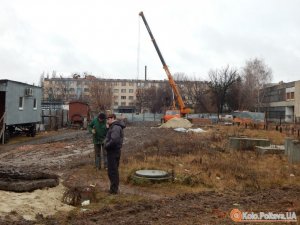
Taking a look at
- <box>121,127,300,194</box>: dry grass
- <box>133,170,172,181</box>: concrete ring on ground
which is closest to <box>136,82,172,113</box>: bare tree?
<box>121,127,300,194</box>: dry grass

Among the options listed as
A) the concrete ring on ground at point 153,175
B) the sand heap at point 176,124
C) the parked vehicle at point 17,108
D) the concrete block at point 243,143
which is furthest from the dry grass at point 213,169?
the sand heap at point 176,124

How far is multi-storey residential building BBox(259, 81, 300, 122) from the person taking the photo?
71.4m

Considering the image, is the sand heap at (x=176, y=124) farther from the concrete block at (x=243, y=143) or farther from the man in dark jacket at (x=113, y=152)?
the man in dark jacket at (x=113, y=152)

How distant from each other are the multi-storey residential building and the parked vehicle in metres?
51.3

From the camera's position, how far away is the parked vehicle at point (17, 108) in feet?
70.2

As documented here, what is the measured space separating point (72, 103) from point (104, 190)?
29.9 metres

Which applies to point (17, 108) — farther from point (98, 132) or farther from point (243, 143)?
point (98, 132)

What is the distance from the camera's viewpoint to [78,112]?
37.6 meters

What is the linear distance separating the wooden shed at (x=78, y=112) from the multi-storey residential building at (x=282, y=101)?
4160 cm

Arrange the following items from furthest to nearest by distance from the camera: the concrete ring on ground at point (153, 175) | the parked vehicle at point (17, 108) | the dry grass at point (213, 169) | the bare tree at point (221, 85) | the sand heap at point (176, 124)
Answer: the bare tree at point (221, 85) < the sand heap at point (176, 124) < the parked vehicle at point (17, 108) < the dry grass at point (213, 169) < the concrete ring on ground at point (153, 175)

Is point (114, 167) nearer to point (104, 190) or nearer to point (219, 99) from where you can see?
point (104, 190)

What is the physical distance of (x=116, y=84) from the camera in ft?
389

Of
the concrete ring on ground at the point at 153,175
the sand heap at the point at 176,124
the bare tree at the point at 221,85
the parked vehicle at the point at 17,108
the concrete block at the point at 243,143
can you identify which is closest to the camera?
the concrete ring on ground at the point at 153,175

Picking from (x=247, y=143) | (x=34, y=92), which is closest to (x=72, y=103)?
(x=34, y=92)
